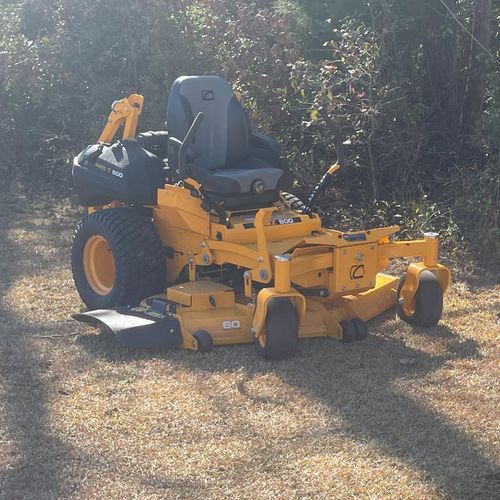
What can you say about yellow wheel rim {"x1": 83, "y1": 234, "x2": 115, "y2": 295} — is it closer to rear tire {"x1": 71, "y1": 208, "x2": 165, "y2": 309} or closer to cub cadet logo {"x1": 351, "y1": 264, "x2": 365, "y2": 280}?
rear tire {"x1": 71, "y1": 208, "x2": 165, "y2": 309}

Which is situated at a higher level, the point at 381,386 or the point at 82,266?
the point at 82,266

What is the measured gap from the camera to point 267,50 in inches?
371

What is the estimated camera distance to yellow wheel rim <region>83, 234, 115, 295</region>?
6590mm

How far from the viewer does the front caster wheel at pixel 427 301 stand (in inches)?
233

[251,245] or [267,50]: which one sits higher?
[267,50]

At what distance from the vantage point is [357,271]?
5645 millimetres

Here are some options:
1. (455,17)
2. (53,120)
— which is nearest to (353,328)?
(455,17)

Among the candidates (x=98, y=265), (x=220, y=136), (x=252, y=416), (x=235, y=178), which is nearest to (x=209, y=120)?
(x=220, y=136)

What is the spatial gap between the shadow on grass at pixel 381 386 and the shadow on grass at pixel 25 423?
1.46ft

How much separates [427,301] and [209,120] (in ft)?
6.28

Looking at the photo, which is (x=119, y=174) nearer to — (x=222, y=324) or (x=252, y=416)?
(x=222, y=324)

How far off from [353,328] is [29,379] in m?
1.92

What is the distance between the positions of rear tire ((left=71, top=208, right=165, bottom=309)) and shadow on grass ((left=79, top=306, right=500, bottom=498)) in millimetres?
443

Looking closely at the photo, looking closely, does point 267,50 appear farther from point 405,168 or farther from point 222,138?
point 222,138
